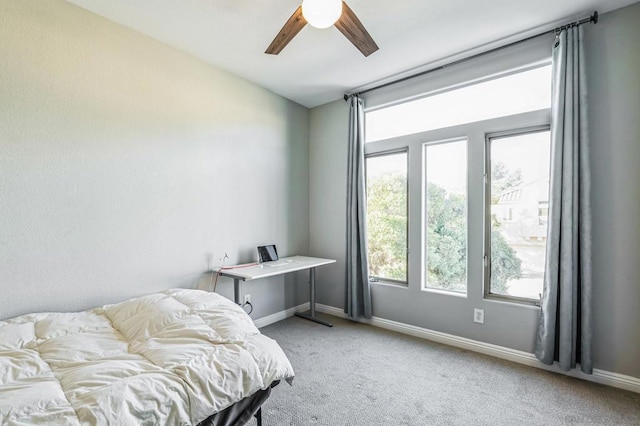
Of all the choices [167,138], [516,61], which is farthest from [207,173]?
[516,61]

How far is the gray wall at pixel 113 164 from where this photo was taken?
1859 millimetres

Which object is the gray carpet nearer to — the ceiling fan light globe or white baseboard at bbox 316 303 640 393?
white baseboard at bbox 316 303 640 393

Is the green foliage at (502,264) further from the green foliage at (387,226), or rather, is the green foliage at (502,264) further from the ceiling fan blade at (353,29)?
the ceiling fan blade at (353,29)

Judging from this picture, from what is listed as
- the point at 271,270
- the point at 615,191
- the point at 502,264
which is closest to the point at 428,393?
the point at 502,264

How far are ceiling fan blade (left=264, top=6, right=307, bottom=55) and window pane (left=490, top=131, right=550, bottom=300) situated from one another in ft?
6.44

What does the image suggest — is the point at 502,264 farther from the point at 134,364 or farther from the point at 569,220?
the point at 134,364

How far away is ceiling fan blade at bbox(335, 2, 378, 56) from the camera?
170cm

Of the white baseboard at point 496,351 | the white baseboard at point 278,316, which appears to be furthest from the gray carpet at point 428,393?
the white baseboard at point 278,316

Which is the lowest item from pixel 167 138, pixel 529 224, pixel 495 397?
pixel 495 397

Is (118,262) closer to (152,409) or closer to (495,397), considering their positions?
(152,409)

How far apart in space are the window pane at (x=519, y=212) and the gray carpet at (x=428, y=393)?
0.69 metres

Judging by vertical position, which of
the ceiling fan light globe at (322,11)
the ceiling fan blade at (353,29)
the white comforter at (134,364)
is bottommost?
the white comforter at (134,364)

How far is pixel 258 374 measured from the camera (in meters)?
1.41

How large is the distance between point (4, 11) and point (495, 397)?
12.8 ft
